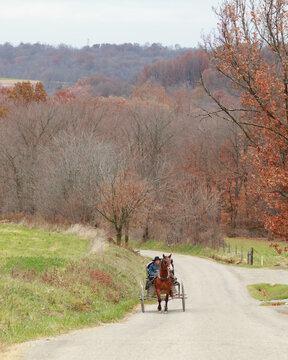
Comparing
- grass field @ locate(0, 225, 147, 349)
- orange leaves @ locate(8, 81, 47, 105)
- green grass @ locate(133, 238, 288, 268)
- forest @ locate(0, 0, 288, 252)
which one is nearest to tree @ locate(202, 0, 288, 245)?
forest @ locate(0, 0, 288, 252)

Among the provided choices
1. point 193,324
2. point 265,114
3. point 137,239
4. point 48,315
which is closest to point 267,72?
point 265,114

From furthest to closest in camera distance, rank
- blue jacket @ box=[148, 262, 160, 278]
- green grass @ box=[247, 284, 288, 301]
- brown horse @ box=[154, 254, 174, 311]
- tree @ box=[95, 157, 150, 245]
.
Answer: tree @ box=[95, 157, 150, 245]
green grass @ box=[247, 284, 288, 301]
blue jacket @ box=[148, 262, 160, 278]
brown horse @ box=[154, 254, 174, 311]

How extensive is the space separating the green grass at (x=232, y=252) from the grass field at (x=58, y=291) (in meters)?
19.6

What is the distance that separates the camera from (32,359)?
973cm

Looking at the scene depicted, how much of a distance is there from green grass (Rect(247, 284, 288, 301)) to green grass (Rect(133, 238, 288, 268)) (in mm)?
13688

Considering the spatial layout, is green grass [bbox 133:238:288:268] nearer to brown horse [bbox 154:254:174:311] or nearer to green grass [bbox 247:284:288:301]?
green grass [bbox 247:284:288:301]

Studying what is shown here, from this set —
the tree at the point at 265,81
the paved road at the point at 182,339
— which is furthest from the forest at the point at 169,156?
the paved road at the point at 182,339

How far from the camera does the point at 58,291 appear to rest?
1903cm

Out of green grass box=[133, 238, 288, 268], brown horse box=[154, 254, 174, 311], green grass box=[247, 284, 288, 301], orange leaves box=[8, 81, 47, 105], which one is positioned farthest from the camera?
orange leaves box=[8, 81, 47, 105]

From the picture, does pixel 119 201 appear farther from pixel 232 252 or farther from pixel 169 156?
pixel 169 156

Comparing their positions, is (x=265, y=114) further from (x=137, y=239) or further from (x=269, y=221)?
(x=137, y=239)

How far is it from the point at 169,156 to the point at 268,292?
46899 mm

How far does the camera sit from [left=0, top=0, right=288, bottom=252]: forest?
21.8 metres

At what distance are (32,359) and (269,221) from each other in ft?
45.9
